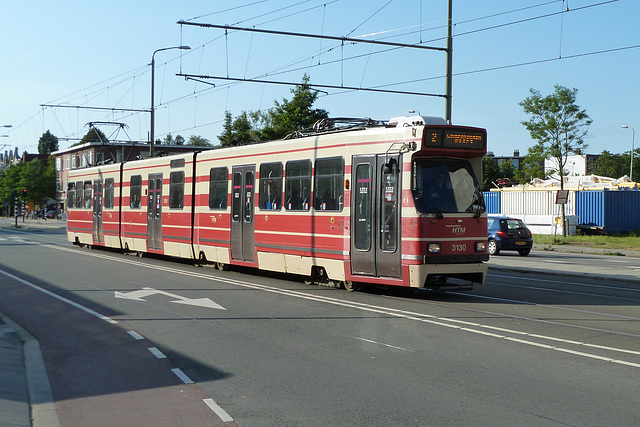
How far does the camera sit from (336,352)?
28.8 feet

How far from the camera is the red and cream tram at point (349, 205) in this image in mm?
13250

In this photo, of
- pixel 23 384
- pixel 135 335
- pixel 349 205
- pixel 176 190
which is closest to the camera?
pixel 23 384

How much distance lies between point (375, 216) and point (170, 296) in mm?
4480

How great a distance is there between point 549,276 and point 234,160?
9444mm

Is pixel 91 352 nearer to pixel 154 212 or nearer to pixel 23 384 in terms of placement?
pixel 23 384

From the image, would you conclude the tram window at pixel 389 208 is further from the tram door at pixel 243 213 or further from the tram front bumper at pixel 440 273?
the tram door at pixel 243 213

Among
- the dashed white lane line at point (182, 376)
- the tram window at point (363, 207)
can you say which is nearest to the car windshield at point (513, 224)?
the tram window at point (363, 207)

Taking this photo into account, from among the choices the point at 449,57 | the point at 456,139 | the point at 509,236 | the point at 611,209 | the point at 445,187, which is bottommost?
the point at 509,236

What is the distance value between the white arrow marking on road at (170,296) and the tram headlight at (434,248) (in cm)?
393

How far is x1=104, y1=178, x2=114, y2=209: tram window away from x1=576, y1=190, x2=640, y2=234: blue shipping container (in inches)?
1180

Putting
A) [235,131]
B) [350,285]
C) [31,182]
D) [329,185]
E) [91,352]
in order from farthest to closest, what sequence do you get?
[31,182] < [235,131] < [329,185] < [350,285] < [91,352]

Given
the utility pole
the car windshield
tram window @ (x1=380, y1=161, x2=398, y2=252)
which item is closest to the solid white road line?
tram window @ (x1=380, y1=161, x2=398, y2=252)

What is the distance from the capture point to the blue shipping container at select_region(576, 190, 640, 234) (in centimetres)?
4375

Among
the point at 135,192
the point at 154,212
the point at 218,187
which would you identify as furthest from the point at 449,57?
the point at 135,192
